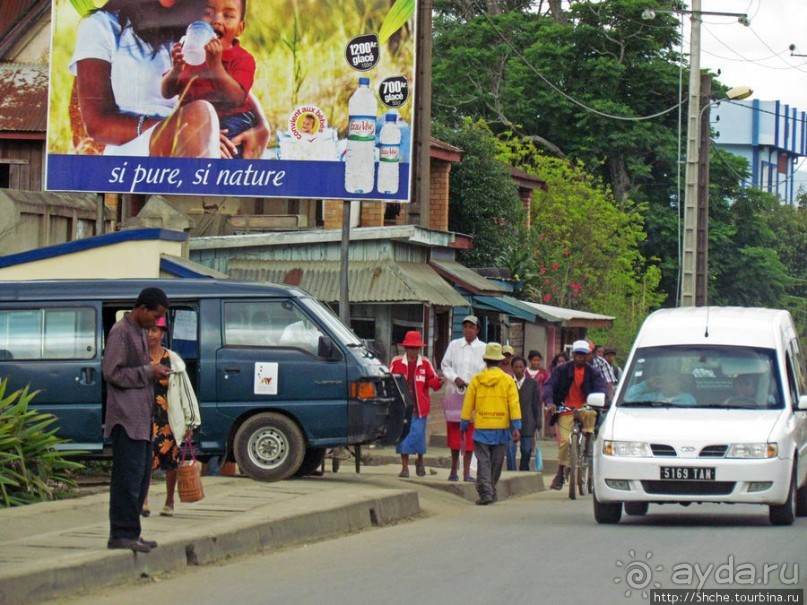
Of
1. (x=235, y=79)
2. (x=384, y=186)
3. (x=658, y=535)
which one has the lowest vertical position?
(x=658, y=535)

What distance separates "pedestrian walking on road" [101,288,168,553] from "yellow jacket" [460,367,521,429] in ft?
21.6

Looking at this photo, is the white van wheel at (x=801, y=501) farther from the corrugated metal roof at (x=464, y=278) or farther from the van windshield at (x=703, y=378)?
the corrugated metal roof at (x=464, y=278)

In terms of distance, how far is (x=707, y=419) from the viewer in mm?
13055

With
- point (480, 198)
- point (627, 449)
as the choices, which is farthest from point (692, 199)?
point (627, 449)

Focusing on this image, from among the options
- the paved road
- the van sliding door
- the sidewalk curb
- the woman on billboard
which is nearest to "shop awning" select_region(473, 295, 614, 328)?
the woman on billboard

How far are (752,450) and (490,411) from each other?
3.60 metres

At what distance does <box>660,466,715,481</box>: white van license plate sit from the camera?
12.6 m

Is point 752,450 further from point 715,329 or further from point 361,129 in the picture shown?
point 361,129

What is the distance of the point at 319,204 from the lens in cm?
2761

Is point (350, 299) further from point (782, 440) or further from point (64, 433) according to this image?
point (782, 440)

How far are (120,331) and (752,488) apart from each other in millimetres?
6003

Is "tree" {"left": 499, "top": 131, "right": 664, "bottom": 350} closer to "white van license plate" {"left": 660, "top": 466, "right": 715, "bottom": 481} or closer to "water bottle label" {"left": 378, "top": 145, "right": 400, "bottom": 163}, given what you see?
"water bottle label" {"left": 378, "top": 145, "right": 400, "bottom": 163}

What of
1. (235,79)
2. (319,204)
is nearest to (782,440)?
(235,79)

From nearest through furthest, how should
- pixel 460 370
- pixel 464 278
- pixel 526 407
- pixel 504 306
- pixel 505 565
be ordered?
pixel 505 565 < pixel 460 370 < pixel 526 407 < pixel 464 278 < pixel 504 306
